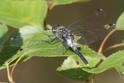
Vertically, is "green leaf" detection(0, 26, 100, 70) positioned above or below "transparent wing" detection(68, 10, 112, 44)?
above

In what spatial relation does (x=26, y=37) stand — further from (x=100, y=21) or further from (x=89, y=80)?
(x=100, y=21)

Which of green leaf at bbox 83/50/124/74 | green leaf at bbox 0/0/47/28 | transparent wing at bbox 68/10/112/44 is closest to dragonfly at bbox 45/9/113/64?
transparent wing at bbox 68/10/112/44

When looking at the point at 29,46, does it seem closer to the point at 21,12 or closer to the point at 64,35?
the point at 21,12

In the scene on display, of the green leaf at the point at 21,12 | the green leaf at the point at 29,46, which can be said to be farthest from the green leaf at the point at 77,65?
the green leaf at the point at 21,12

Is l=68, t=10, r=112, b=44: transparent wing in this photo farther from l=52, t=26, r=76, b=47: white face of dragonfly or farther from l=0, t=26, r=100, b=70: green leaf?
l=0, t=26, r=100, b=70: green leaf

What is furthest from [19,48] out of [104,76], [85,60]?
[104,76]

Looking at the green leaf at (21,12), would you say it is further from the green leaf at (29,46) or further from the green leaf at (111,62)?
the green leaf at (111,62)
